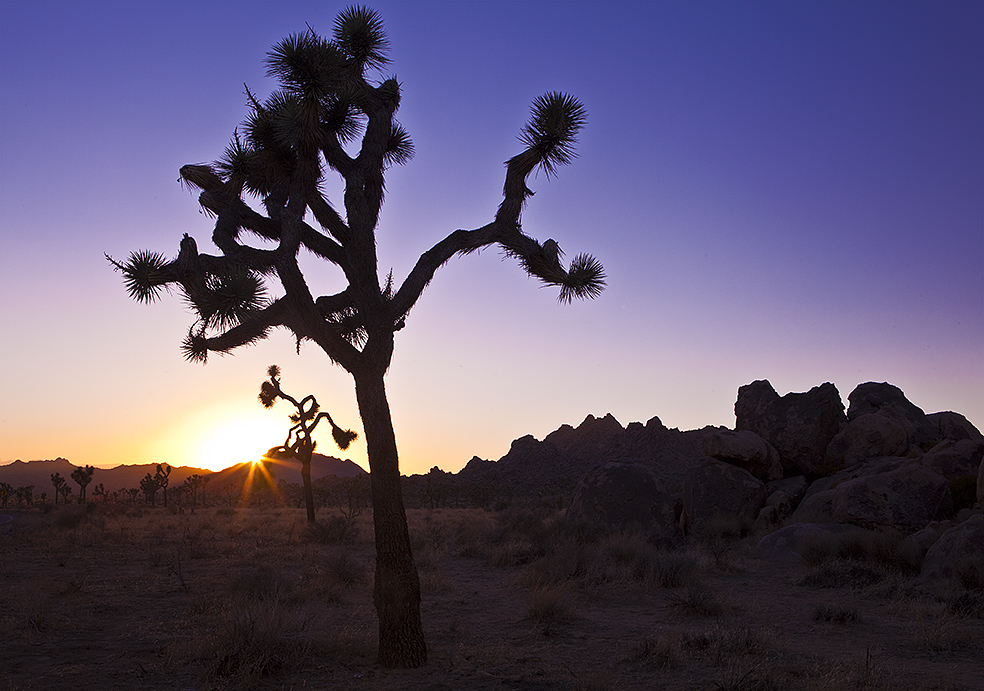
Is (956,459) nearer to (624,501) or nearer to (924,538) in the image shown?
(924,538)

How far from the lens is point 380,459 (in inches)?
281

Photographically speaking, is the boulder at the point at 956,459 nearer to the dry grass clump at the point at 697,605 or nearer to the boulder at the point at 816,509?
the boulder at the point at 816,509

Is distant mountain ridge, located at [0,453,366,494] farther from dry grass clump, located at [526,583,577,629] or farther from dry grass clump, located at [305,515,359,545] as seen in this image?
dry grass clump, located at [526,583,577,629]

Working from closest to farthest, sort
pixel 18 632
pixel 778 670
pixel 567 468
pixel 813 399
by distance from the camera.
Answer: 1. pixel 778 670
2. pixel 18 632
3. pixel 813 399
4. pixel 567 468

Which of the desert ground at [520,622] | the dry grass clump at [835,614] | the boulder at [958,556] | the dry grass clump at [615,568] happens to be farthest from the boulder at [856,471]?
the dry grass clump at [835,614]

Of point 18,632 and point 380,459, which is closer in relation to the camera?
point 380,459

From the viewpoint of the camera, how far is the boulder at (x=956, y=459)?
17000mm

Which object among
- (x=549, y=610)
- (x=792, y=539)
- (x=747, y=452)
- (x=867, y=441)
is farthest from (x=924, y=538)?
(x=549, y=610)

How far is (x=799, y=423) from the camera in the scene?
21.2 m

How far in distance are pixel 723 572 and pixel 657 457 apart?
3979cm

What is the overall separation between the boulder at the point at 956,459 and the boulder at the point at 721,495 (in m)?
4.48

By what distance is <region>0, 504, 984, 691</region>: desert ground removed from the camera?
6.66 meters

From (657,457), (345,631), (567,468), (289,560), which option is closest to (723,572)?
(345,631)

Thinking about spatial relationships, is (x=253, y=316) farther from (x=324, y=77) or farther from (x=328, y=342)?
(x=324, y=77)
